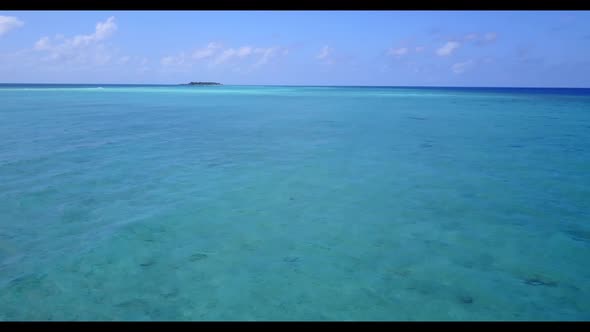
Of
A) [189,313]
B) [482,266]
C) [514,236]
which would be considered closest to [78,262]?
[189,313]

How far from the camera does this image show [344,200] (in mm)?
6523

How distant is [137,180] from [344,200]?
4.42m

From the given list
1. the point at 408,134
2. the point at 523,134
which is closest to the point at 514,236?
the point at 408,134

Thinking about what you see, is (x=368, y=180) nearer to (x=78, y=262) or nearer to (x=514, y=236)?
(x=514, y=236)

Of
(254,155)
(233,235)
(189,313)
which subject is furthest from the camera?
(254,155)

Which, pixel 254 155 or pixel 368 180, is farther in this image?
pixel 254 155

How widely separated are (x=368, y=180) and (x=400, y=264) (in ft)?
12.8

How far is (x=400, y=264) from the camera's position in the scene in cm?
424

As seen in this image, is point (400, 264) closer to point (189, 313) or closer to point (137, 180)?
point (189, 313)

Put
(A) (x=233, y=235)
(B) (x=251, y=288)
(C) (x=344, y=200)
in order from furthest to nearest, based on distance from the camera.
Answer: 1. (C) (x=344, y=200)
2. (A) (x=233, y=235)
3. (B) (x=251, y=288)

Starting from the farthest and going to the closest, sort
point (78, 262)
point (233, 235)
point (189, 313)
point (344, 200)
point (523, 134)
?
point (523, 134), point (344, 200), point (233, 235), point (78, 262), point (189, 313)
